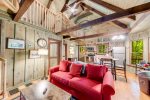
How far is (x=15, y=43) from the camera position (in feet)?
11.7

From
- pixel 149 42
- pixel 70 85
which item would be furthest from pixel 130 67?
pixel 70 85

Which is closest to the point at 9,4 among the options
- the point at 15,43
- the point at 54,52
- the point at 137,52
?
the point at 15,43

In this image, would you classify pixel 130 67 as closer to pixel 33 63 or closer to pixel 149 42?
pixel 149 42

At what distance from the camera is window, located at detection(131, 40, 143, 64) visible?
5.70 m

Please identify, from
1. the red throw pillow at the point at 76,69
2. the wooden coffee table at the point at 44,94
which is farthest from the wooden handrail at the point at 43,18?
the wooden coffee table at the point at 44,94

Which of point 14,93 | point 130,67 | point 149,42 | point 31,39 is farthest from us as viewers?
point 130,67

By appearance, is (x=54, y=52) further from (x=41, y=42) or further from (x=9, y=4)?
(x=9, y=4)

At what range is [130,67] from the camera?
619cm

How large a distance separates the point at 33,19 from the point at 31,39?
90 cm

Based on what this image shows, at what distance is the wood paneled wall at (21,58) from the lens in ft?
11.1

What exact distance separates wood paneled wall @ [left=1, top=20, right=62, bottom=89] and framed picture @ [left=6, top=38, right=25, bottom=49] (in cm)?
12

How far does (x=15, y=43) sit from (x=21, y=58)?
65cm

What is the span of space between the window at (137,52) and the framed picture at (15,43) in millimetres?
6256

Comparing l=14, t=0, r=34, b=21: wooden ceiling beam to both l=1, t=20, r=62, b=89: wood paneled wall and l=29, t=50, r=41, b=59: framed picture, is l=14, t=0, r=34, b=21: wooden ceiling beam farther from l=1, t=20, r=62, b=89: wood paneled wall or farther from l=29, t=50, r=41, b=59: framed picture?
l=29, t=50, r=41, b=59: framed picture
